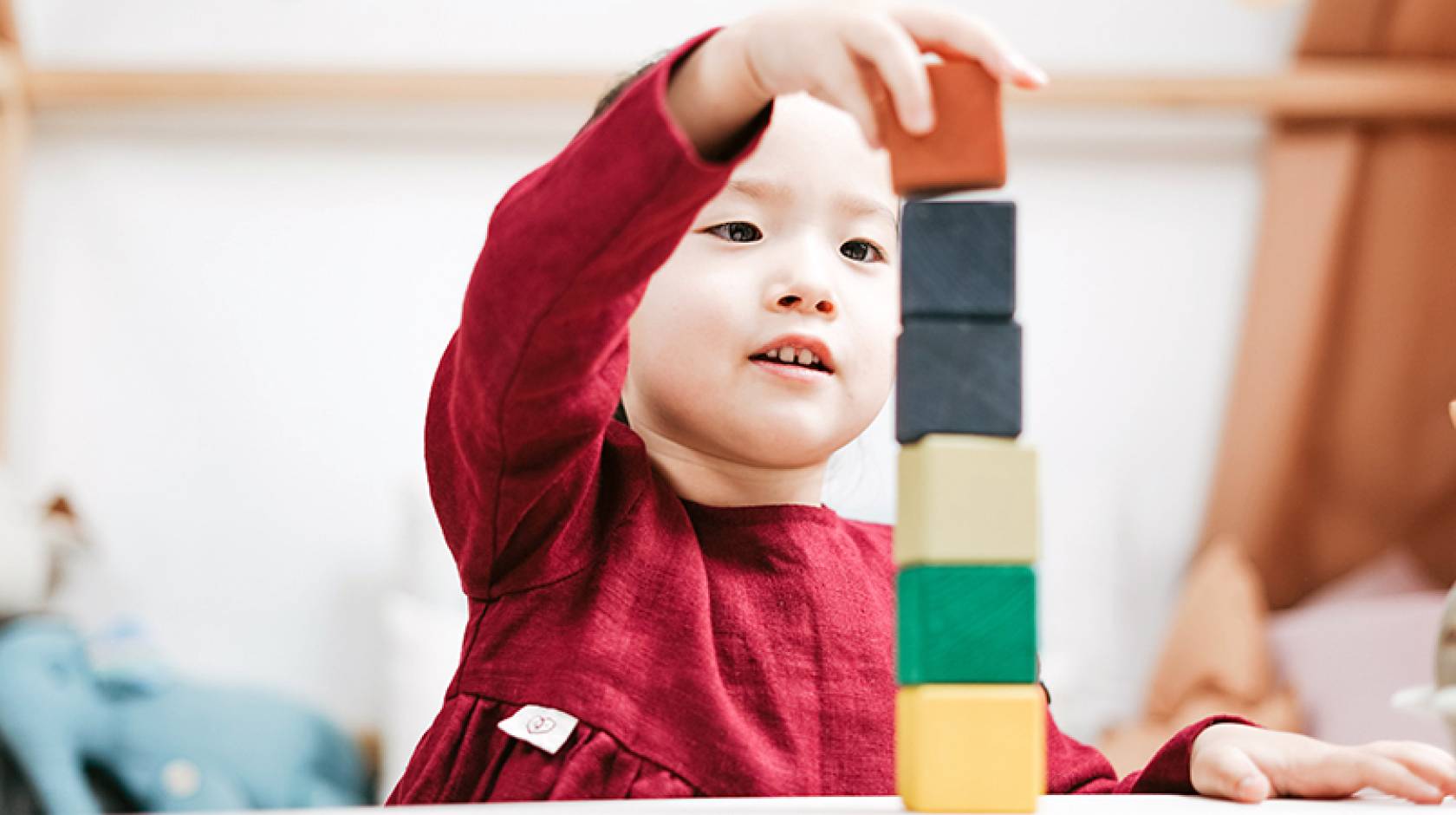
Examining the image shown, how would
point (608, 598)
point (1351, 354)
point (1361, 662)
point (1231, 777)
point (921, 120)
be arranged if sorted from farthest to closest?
1. point (1351, 354)
2. point (1361, 662)
3. point (608, 598)
4. point (1231, 777)
5. point (921, 120)

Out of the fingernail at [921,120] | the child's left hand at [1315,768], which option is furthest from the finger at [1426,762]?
the fingernail at [921,120]

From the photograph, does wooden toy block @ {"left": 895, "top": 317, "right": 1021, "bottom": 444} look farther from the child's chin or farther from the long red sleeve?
the child's chin

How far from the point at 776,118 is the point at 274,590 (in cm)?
132

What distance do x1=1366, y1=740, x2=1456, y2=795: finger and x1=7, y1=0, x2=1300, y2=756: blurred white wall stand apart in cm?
125

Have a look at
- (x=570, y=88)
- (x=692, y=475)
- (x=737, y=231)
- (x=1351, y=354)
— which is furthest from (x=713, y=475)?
(x=1351, y=354)

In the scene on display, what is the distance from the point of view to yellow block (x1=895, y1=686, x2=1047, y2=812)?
0.39 meters

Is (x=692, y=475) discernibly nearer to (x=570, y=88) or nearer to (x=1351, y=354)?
(x=570, y=88)

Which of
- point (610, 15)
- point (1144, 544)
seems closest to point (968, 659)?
point (1144, 544)

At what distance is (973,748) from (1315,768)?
20 cm

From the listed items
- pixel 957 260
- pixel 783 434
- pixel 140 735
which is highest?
pixel 957 260

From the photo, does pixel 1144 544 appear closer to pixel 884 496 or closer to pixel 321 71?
pixel 884 496

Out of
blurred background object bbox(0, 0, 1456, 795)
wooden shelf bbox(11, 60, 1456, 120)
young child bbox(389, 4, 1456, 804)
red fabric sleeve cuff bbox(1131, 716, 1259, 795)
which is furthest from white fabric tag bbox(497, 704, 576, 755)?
wooden shelf bbox(11, 60, 1456, 120)

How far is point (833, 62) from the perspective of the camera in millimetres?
409

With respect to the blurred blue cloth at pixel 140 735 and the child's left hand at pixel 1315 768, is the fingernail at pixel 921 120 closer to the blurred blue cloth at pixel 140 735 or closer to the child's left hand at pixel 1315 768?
the child's left hand at pixel 1315 768
